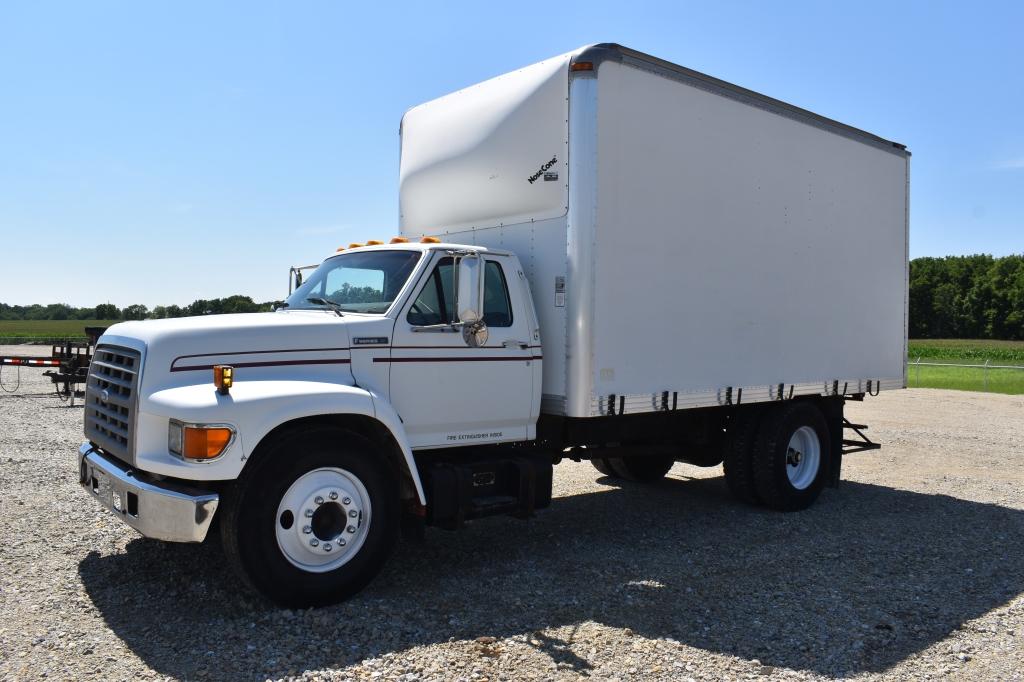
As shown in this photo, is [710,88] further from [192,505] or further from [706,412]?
[192,505]

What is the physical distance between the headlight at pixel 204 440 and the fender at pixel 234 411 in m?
0.03

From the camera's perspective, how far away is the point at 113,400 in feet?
17.6

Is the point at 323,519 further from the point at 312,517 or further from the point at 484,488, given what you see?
the point at 484,488

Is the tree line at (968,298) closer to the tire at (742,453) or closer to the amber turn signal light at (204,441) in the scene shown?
the tire at (742,453)

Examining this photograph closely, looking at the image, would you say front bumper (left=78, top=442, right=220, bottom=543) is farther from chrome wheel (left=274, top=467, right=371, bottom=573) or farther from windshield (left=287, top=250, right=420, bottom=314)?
windshield (left=287, top=250, right=420, bottom=314)

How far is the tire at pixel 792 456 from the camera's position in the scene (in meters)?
8.22

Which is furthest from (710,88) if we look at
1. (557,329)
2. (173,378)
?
(173,378)

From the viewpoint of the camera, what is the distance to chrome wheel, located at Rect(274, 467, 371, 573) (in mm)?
5062

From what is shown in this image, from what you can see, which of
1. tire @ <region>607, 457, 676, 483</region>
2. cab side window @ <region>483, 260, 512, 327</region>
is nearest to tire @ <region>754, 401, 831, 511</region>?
tire @ <region>607, 457, 676, 483</region>

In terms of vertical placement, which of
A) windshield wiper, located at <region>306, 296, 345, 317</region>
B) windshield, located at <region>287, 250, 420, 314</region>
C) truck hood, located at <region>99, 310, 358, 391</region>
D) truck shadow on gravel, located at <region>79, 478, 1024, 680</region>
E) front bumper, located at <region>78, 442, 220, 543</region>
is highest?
windshield, located at <region>287, 250, 420, 314</region>

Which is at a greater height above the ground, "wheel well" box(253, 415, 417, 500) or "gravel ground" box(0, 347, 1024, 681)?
"wheel well" box(253, 415, 417, 500)

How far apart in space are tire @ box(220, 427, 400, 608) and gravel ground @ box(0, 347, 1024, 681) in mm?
211

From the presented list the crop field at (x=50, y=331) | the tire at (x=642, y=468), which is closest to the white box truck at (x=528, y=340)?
the tire at (x=642, y=468)

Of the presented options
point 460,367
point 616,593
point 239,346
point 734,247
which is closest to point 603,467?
point 734,247
